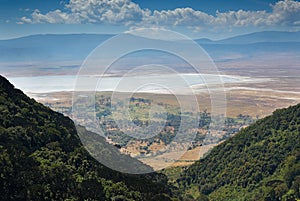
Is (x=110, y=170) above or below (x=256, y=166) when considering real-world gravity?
above

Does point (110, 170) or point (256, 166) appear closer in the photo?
point (110, 170)

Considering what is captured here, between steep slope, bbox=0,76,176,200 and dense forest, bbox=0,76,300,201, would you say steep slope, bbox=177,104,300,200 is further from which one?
steep slope, bbox=0,76,176,200

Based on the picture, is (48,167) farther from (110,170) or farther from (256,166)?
(256,166)

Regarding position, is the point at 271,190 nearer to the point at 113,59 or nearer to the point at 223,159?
the point at 223,159

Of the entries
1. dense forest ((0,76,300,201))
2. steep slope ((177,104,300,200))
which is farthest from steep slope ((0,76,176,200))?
steep slope ((177,104,300,200))

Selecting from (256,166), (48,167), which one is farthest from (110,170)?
(256,166)

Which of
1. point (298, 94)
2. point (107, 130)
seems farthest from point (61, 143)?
point (298, 94)

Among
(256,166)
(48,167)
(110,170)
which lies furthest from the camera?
(256,166)
